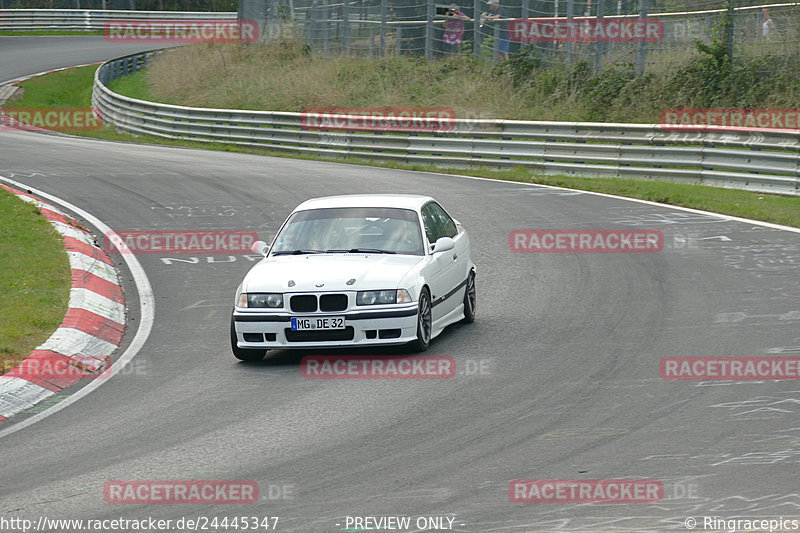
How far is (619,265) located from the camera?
47.4 ft

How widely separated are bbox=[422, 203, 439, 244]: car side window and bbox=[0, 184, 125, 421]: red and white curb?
10.8 ft

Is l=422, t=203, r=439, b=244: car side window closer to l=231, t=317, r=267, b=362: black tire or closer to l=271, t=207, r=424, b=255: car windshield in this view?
l=271, t=207, r=424, b=255: car windshield

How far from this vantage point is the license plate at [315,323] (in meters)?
9.98

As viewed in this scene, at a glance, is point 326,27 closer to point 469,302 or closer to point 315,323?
point 469,302

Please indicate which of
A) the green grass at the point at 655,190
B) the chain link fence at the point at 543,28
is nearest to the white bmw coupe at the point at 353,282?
the green grass at the point at 655,190

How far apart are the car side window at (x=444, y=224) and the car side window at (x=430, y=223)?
5cm

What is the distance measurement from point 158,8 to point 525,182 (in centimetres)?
5526

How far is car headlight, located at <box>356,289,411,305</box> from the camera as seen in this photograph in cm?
1008

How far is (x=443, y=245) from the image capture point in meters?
11.1

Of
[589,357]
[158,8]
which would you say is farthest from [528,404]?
[158,8]

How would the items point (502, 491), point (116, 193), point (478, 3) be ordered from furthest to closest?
point (478, 3), point (116, 193), point (502, 491)

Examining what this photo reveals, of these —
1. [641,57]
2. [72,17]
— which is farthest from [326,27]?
[72,17]

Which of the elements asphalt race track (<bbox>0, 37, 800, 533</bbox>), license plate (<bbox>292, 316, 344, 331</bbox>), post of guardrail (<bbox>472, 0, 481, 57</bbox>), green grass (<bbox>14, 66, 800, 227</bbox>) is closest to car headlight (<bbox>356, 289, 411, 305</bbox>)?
license plate (<bbox>292, 316, 344, 331</bbox>)

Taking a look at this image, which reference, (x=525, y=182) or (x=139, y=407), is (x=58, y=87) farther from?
(x=139, y=407)
